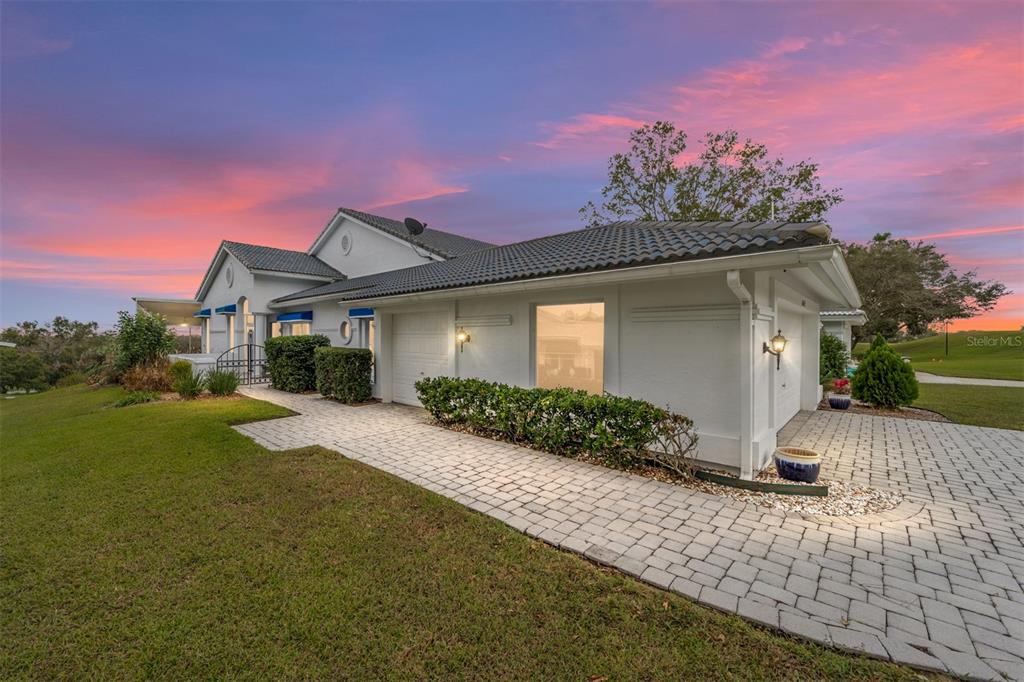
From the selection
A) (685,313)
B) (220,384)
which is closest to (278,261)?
(220,384)

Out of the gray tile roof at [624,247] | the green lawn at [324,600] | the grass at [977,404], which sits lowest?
the grass at [977,404]

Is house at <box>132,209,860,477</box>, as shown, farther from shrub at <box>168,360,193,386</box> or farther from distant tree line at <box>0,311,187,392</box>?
distant tree line at <box>0,311,187,392</box>

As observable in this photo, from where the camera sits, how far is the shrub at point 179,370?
13273 mm

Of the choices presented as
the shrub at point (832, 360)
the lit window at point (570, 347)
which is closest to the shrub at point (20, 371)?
the lit window at point (570, 347)

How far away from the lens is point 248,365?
56.8ft

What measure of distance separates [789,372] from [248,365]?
20112mm

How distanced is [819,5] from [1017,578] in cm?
970

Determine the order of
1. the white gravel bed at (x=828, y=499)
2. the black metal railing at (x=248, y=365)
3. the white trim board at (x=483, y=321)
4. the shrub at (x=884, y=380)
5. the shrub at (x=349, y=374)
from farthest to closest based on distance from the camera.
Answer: the black metal railing at (x=248, y=365) < the shrub at (x=349, y=374) < the shrub at (x=884, y=380) < the white trim board at (x=483, y=321) < the white gravel bed at (x=828, y=499)

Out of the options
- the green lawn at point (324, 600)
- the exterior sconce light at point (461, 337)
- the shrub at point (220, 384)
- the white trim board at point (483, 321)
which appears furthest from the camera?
the shrub at point (220, 384)

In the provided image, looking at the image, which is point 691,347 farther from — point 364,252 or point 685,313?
point 364,252

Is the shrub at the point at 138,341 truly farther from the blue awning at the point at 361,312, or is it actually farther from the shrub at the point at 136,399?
the blue awning at the point at 361,312

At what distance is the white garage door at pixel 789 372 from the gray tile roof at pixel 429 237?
12.2 m

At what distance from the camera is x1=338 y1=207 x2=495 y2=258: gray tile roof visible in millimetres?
17255

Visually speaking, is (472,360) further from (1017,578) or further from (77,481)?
(1017,578)
